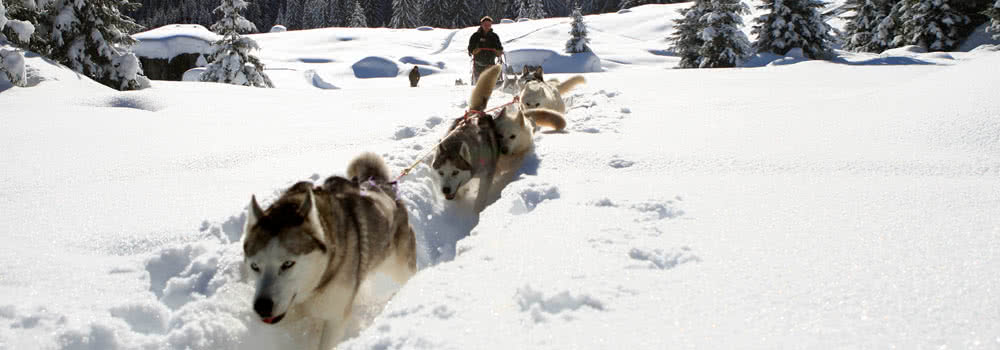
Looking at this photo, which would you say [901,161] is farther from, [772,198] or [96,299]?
[96,299]

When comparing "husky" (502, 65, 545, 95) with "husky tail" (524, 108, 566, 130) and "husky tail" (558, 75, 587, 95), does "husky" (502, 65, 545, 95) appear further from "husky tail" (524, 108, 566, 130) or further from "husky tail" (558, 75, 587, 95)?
"husky tail" (524, 108, 566, 130)

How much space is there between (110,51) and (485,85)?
43.1ft

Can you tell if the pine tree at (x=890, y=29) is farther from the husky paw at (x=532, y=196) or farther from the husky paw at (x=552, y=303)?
the husky paw at (x=552, y=303)

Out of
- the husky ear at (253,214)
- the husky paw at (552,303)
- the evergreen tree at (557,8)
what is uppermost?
the evergreen tree at (557,8)

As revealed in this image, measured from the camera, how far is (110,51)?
14.5 m

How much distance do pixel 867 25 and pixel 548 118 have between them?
2567 cm

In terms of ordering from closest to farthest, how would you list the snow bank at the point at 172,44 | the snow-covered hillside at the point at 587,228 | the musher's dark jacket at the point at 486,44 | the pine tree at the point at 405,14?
the snow-covered hillside at the point at 587,228, the musher's dark jacket at the point at 486,44, the snow bank at the point at 172,44, the pine tree at the point at 405,14

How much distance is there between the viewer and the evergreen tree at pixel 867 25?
24719 millimetres

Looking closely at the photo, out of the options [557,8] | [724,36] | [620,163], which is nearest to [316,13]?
[557,8]

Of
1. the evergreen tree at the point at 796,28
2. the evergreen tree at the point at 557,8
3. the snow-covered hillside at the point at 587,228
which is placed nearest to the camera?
the snow-covered hillside at the point at 587,228

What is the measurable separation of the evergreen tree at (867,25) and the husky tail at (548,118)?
79.6 ft

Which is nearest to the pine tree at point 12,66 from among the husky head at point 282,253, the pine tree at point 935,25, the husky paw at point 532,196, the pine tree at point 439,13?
the husky paw at point 532,196

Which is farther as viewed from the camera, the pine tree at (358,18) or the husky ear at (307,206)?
the pine tree at (358,18)

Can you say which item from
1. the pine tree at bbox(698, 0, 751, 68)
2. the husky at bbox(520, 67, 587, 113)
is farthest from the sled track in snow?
the husky at bbox(520, 67, 587, 113)
